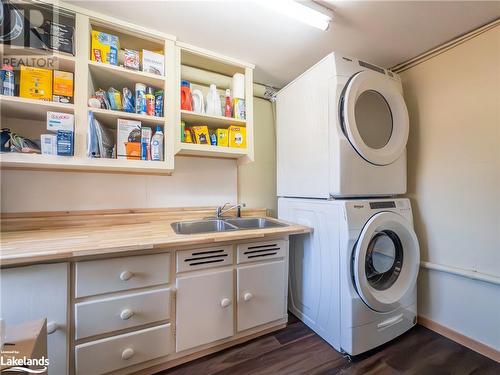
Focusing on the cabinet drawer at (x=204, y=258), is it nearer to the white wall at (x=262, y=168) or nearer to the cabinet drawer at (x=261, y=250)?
the cabinet drawer at (x=261, y=250)

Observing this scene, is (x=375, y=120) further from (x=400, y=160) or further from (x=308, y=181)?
(x=308, y=181)

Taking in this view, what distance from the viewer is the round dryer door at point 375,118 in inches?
52.0

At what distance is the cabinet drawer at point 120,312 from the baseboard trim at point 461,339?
193cm

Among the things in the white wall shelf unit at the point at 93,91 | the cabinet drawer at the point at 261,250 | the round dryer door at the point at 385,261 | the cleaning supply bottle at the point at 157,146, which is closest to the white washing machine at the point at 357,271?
the round dryer door at the point at 385,261

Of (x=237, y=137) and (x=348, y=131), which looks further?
(x=237, y=137)

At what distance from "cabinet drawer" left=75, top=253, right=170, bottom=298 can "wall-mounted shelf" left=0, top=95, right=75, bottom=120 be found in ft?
2.96

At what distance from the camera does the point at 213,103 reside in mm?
1688

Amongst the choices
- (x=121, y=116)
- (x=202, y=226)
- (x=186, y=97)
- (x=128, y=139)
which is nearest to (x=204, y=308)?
(x=202, y=226)

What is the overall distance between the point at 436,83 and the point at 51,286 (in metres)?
2.77

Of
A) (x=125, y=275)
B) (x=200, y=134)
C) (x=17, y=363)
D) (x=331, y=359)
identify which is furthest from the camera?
(x=200, y=134)

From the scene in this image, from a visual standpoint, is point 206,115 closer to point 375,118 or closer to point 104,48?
point 104,48

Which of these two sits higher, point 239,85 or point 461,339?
point 239,85

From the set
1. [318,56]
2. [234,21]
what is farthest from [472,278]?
[234,21]

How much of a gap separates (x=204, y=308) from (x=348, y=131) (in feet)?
4.68
